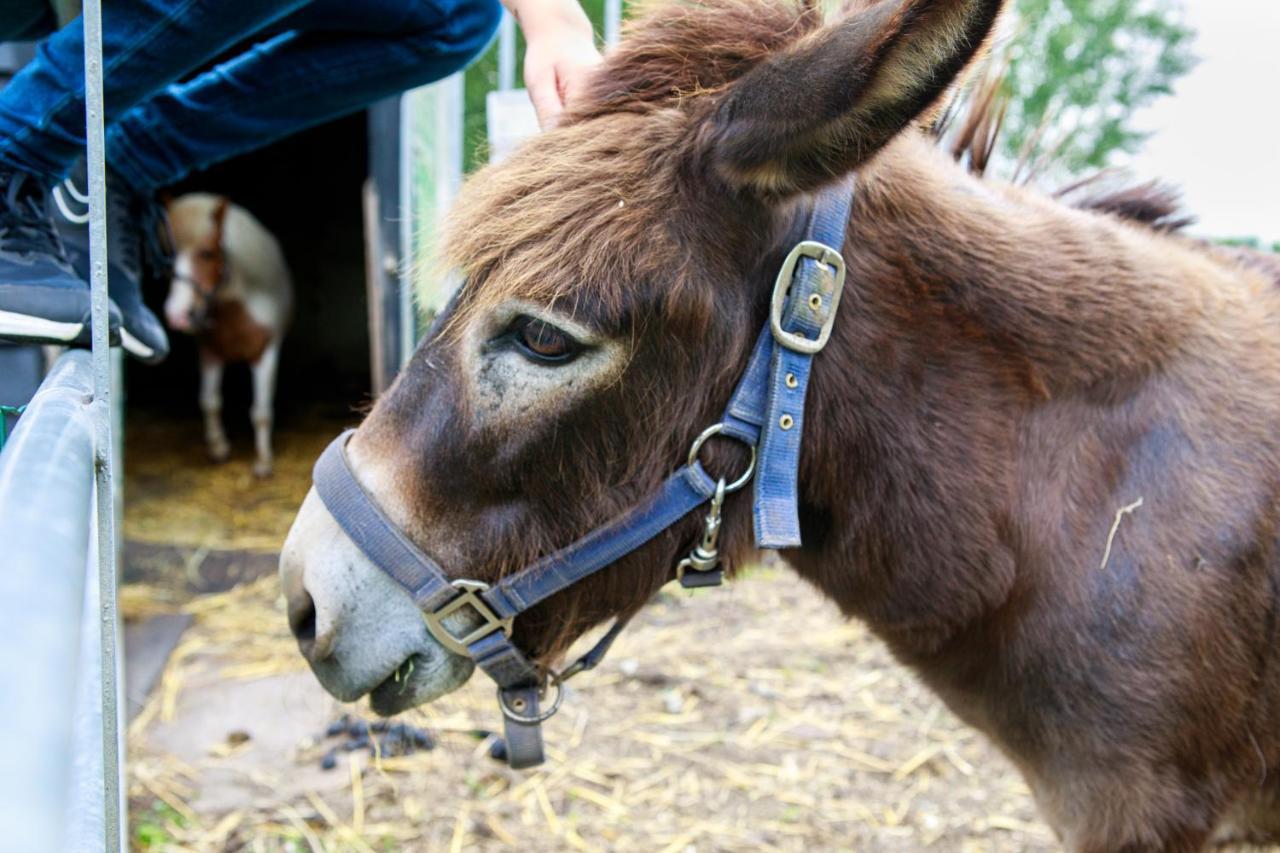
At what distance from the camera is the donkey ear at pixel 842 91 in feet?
3.80

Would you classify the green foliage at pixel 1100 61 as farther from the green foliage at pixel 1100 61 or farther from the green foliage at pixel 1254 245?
the green foliage at pixel 1254 245

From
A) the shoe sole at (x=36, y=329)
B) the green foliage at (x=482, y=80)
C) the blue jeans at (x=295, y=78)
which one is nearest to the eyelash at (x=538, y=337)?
the shoe sole at (x=36, y=329)

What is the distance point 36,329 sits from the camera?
4.55 feet

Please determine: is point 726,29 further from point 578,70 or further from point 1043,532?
point 1043,532

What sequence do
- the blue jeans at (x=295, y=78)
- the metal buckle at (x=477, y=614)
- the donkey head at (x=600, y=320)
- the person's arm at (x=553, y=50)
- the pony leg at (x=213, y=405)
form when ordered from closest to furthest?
1. the donkey head at (x=600, y=320)
2. the metal buckle at (x=477, y=614)
3. the person's arm at (x=553, y=50)
4. the blue jeans at (x=295, y=78)
5. the pony leg at (x=213, y=405)

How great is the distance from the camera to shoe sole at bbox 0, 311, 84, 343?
1.34 meters

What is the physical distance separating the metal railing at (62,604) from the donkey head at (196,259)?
574 cm

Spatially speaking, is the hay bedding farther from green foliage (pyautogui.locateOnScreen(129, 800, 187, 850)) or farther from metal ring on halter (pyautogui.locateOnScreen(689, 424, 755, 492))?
metal ring on halter (pyautogui.locateOnScreen(689, 424, 755, 492))

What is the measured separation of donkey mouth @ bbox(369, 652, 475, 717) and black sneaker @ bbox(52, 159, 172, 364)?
80cm

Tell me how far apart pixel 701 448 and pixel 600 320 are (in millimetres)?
266

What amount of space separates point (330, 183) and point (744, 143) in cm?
933

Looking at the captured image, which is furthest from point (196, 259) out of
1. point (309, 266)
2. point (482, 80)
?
point (309, 266)

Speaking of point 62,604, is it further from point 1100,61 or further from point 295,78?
point 1100,61

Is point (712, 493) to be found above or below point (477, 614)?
above
